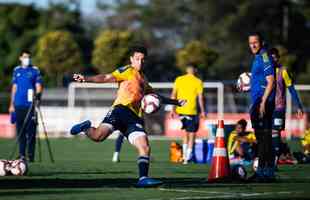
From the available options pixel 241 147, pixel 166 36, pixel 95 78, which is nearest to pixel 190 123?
pixel 241 147

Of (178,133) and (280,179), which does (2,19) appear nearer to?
(178,133)

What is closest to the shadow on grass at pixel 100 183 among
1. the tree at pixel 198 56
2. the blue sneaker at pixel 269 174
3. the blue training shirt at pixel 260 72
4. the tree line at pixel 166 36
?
the blue sneaker at pixel 269 174

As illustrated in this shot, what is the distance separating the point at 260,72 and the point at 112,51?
4297 cm

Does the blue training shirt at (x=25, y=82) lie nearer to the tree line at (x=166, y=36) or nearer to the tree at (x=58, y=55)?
the tree line at (x=166, y=36)

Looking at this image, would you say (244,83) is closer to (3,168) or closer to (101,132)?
(101,132)

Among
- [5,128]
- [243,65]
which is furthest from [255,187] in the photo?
[243,65]

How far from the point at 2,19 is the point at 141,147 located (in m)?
61.1

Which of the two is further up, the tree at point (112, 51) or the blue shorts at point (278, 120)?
the tree at point (112, 51)

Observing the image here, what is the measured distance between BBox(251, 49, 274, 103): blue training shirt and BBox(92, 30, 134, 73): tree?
4240cm

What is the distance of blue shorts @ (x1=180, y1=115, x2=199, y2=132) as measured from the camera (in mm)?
22250

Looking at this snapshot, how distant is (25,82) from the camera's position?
21.7m

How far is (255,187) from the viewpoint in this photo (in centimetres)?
1451

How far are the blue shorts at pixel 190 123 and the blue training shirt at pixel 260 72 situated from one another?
20.3 feet

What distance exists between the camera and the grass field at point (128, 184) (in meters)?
13.2
